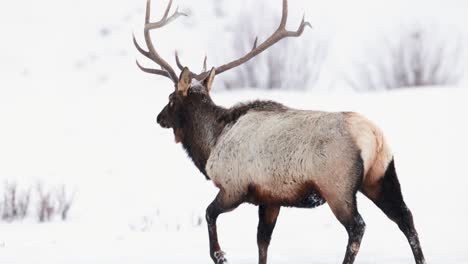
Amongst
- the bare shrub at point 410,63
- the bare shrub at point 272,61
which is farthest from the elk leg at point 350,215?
the bare shrub at point 410,63

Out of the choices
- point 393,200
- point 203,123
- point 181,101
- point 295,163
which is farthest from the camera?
point 181,101

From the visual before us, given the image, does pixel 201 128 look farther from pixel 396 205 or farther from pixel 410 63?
pixel 410 63

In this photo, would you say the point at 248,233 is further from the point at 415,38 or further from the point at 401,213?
the point at 415,38

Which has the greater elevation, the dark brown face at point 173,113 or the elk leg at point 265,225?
the dark brown face at point 173,113

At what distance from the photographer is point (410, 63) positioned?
55.6 ft

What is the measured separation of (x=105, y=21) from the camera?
22.9 meters

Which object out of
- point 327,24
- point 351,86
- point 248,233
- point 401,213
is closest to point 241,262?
point 401,213

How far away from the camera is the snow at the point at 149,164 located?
27.6 feet

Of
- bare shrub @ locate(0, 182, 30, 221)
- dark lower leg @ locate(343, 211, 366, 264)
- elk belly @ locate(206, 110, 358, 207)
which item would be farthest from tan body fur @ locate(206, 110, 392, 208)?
bare shrub @ locate(0, 182, 30, 221)

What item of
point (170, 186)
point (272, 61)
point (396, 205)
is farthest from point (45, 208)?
point (272, 61)

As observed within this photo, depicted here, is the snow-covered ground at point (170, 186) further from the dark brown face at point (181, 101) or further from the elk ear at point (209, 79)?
the elk ear at point (209, 79)

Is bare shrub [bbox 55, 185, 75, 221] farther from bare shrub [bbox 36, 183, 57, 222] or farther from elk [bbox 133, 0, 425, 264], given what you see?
elk [bbox 133, 0, 425, 264]

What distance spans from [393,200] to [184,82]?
75.1 inches

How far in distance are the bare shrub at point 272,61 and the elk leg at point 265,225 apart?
9.63 meters
